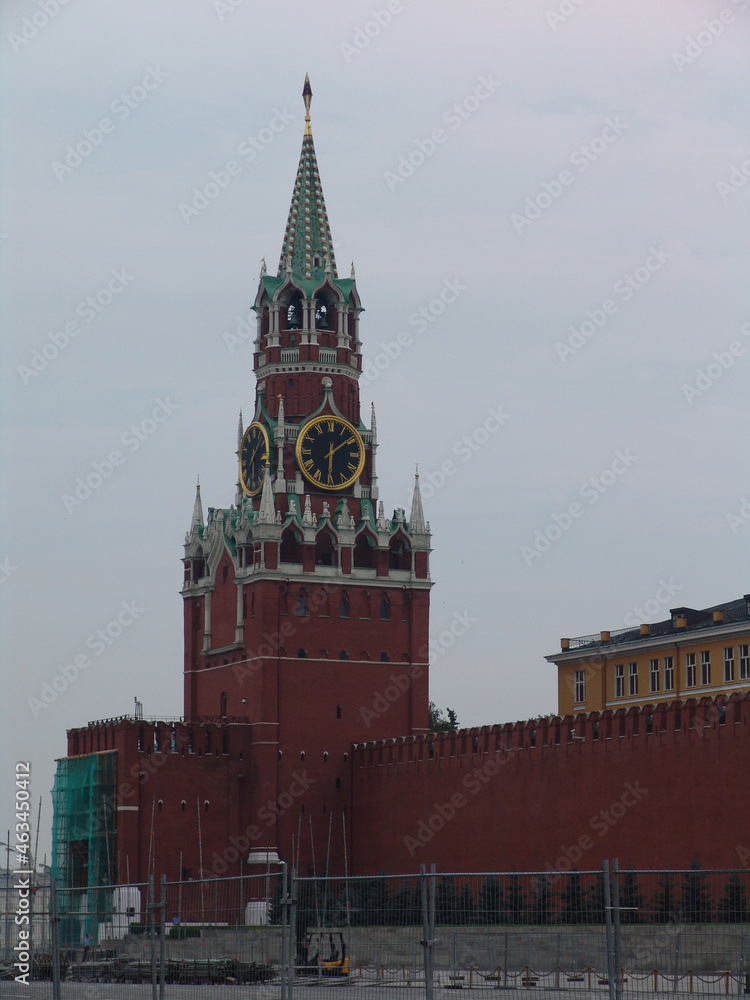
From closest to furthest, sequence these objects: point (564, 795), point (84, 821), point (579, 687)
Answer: point (564, 795) → point (84, 821) → point (579, 687)

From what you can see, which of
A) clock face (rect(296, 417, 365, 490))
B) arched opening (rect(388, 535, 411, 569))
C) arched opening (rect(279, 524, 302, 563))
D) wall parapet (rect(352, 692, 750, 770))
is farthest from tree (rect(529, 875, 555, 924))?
clock face (rect(296, 417, 365, 490))

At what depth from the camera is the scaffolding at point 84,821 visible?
75.6 metres

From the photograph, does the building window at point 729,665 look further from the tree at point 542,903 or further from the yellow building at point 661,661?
the tree at point 542,903

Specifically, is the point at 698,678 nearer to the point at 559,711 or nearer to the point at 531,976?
the point at 559,711

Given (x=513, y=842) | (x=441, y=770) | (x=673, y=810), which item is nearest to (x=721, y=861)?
(x=673, y=810)

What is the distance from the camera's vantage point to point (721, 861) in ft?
188

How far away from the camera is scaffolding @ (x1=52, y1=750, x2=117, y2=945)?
75.6m

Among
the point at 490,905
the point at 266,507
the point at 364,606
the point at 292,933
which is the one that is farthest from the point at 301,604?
the point at 292,933

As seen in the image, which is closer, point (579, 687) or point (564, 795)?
point (564, 795)

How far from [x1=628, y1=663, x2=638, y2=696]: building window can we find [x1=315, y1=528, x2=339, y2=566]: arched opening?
53.5 ft

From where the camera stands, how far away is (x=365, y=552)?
82.4 m

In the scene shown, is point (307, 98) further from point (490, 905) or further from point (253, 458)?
point (490, 905)

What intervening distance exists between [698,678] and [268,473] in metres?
21.3

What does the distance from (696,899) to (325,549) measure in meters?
→ 48.6
